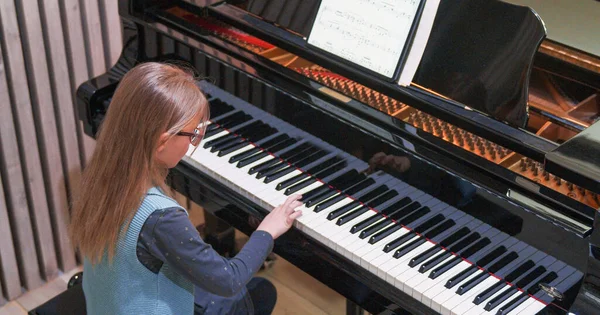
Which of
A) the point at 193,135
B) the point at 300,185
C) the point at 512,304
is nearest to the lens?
the point at 193,135

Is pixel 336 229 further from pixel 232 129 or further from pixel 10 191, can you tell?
pixel 10 191

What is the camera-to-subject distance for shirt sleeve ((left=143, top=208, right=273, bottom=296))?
1.99 metres

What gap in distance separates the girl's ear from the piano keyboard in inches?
24.8

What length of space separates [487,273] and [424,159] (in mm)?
381

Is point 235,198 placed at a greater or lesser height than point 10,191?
greater

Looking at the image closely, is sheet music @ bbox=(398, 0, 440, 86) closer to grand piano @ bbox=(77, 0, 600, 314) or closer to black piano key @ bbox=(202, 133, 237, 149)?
grand piano @ bbox=(77, 0, 600, 314)

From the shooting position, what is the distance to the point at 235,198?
2.71 meters

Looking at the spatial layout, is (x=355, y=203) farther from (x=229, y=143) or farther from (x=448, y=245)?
(x=229, y=143)

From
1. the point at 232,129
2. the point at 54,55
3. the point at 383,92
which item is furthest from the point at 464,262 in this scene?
the point at 54,55

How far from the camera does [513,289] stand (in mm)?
2258

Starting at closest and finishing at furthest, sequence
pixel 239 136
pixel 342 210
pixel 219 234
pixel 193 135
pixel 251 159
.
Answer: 1. pixel 193 135
2. pixel 342 210
3. pixel 251 159
4. pixel 239 136
5. pixel 219 234

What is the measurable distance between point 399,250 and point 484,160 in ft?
1.21

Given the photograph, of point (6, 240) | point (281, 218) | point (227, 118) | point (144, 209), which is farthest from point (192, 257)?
point (6, 240)

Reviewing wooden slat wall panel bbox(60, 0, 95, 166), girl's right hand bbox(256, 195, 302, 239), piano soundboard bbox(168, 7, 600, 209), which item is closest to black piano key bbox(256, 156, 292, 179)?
girl's right hand bbox(256, 195, 302, 239)
